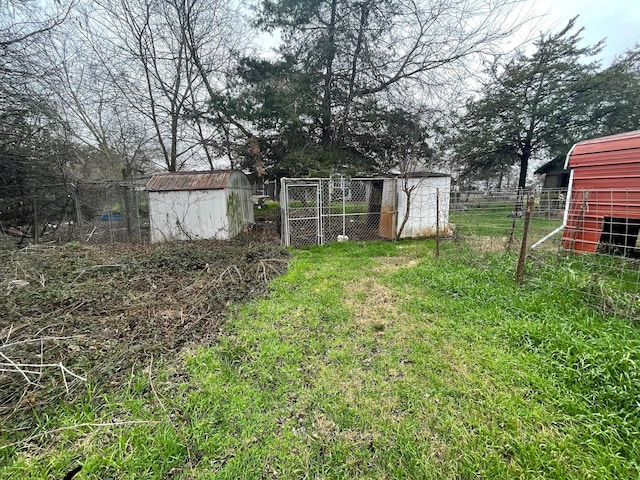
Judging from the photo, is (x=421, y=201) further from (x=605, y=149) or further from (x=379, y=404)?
(x=379, y=404)

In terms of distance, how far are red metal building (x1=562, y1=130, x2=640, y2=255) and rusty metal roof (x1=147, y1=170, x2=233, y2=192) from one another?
783 cm

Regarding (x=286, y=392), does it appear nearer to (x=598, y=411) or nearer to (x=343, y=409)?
(x=343, y=409)

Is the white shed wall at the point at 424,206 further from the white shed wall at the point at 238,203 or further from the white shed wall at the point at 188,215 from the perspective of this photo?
the white shed wall at the point at 188,215

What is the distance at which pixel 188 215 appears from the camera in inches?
299

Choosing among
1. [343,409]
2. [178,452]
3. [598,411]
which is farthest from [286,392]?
[598,411]

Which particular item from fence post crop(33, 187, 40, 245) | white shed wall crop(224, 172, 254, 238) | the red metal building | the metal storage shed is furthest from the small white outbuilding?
fence post crop(33, 187, 40, 245)

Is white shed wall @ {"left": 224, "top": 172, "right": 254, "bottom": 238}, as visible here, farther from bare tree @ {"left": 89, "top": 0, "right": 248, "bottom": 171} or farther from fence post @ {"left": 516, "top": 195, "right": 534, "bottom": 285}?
fence post @ {"left": 516, "top": 195, "right": 534, "bottom": 285}

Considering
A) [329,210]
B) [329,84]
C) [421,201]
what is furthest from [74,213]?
[421,201]

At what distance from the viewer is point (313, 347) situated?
8.76 feet

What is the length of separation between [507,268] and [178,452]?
460cm

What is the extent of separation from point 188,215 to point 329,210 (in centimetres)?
408

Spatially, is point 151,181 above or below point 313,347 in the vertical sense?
above

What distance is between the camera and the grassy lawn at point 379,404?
151 cm

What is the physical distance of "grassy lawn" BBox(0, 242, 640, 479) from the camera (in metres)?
1.51
